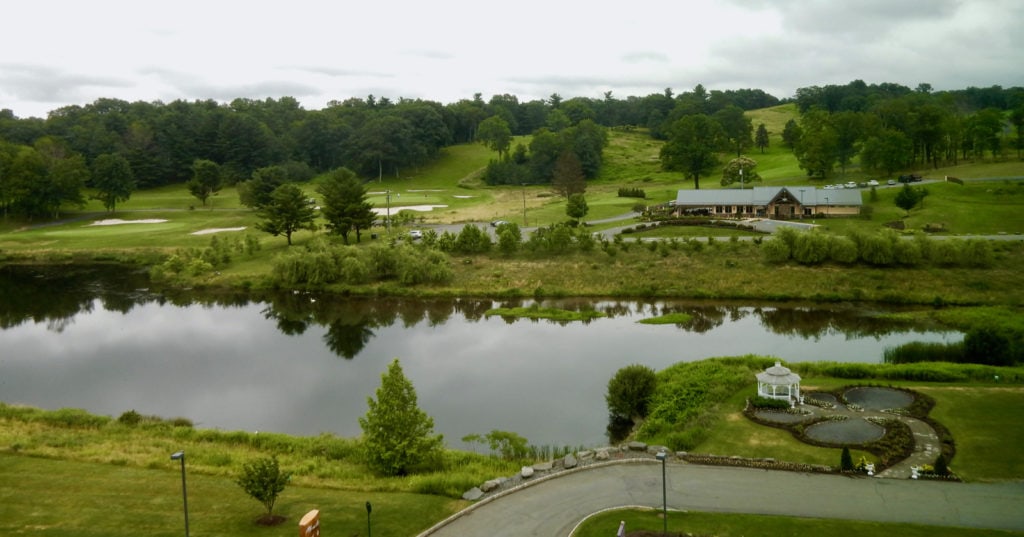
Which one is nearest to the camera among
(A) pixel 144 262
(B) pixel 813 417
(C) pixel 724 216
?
(B) pixel 813 417

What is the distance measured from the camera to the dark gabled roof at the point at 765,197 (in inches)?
2714

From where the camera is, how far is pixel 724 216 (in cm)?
7294

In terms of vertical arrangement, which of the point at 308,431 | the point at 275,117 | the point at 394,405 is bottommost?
the point at 308,431

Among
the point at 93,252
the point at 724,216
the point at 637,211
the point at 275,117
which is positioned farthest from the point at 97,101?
the point at 724,216

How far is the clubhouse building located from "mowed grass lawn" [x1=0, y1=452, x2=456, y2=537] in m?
59.9

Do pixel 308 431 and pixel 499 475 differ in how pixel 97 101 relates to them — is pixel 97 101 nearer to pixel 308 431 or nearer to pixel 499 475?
pixel 308 431

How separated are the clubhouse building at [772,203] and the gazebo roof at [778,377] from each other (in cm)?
4651

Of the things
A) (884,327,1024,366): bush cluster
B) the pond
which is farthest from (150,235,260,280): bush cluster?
(884,327,1024,366): bush cluster

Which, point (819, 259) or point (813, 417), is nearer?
point (813, 417)

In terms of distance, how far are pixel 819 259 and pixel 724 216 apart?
20.1 m

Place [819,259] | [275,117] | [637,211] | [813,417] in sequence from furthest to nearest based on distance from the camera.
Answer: [275,117]
[637,211]
[819,259]
[813,417]

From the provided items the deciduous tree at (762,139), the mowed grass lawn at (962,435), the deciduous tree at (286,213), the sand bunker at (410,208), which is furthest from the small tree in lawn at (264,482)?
the deciduous tree at (762,139)

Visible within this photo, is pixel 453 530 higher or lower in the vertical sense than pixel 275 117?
lower

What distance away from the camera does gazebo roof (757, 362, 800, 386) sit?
2720 cm
